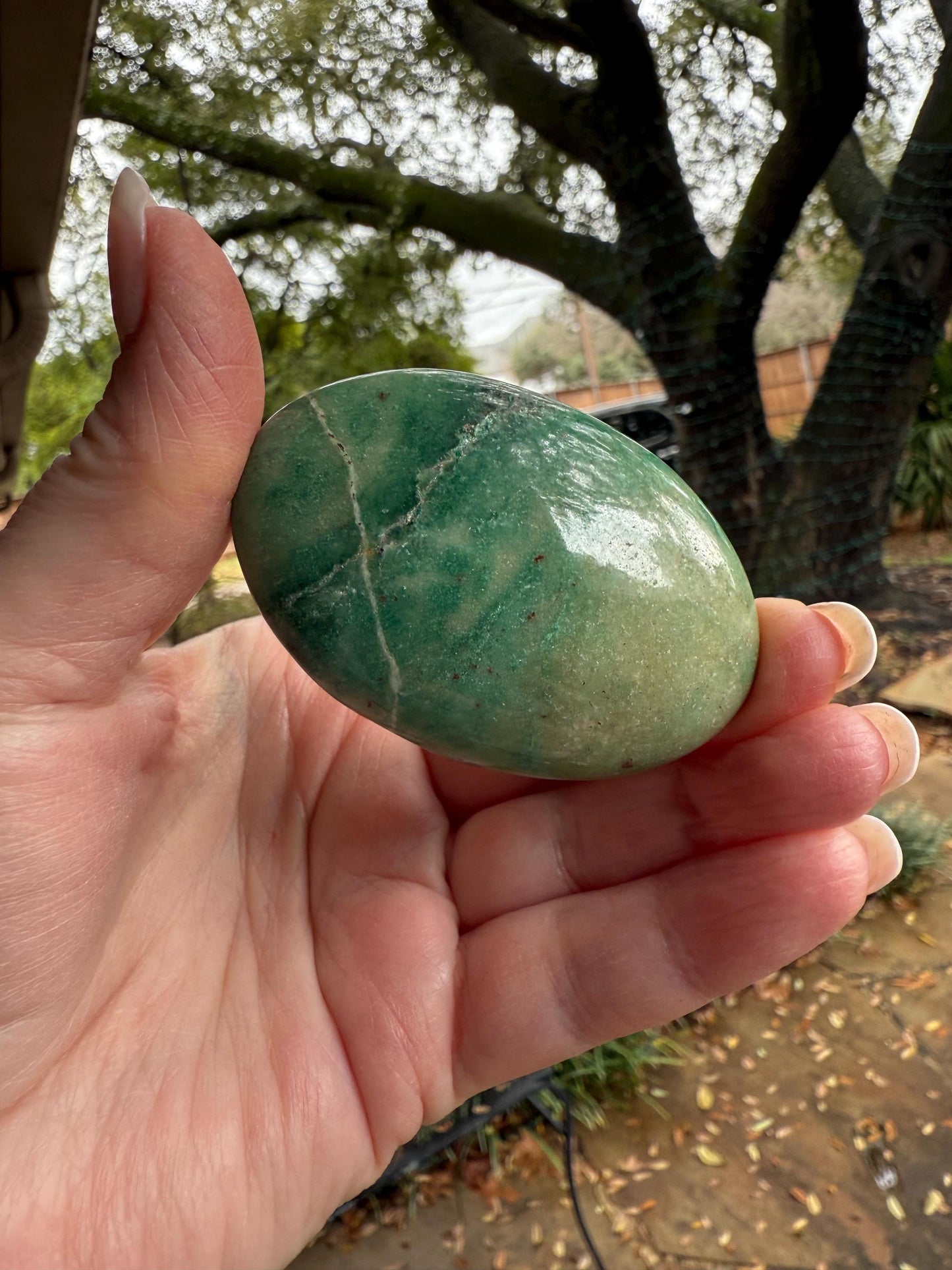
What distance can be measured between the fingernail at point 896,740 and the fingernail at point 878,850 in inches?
2.9

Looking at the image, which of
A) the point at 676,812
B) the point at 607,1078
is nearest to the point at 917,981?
the point at 607,1078

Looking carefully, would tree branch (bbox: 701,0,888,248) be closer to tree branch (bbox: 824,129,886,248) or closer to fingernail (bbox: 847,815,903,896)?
tree branch (bbox: 824,129,886,248)

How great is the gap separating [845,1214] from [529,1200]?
2.38 ft

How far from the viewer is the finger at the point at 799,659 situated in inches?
42.3

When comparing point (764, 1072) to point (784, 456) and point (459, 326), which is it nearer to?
point (784, 456)

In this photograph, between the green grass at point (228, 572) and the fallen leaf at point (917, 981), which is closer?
the fallen leaf at point (917, 981)

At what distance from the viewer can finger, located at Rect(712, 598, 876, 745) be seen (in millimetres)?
1074

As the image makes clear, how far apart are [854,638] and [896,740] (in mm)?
147

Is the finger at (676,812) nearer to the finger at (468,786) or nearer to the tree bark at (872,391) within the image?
the finger at (468,786)

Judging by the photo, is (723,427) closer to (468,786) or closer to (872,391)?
(872,391)

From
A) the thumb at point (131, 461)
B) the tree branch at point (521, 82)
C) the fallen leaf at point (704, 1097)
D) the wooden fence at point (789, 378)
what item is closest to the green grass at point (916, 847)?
the fallen leaf at point (704, 1097)

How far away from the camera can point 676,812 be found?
A: 121 cm

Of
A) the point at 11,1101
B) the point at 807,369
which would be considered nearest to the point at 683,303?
the point at 11,1101

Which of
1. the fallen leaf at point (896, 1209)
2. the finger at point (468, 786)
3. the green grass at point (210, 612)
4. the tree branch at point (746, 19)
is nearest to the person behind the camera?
the finger at point (468, 786)
